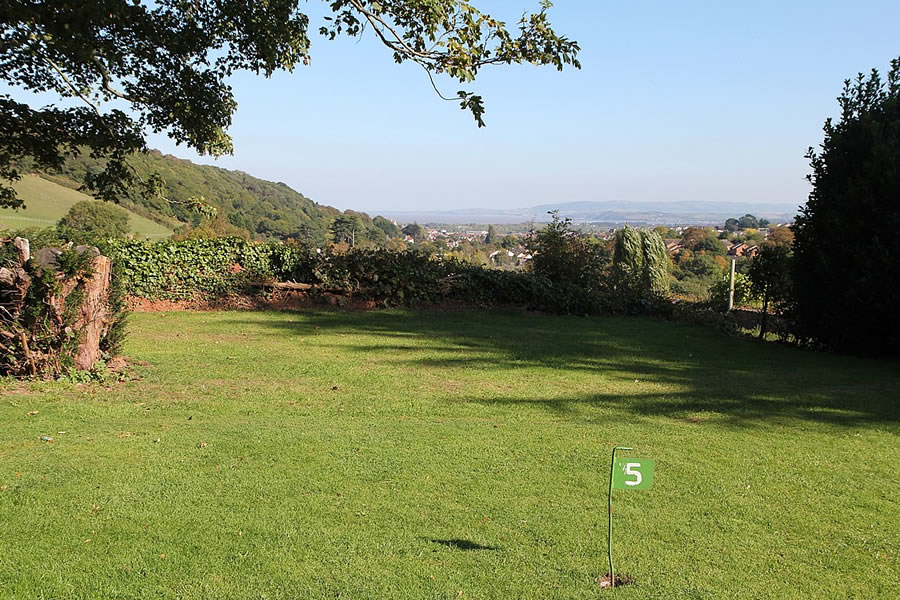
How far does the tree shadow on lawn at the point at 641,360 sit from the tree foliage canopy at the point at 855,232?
665mm

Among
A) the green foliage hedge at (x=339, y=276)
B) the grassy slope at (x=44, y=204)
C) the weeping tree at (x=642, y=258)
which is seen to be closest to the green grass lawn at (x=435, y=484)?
the green foliage hedge at (x=339, y=276)

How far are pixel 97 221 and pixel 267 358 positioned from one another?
22663 millimetres

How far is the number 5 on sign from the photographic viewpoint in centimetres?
332

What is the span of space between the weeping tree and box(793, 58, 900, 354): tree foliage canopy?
6011mm

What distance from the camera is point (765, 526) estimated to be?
15.3 feet

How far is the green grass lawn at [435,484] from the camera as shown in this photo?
3840mm

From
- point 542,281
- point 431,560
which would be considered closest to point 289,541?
point 431,560

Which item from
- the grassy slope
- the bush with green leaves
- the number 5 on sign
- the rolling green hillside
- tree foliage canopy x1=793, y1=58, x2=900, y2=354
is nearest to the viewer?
the number 5 on sign

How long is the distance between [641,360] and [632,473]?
873 cm

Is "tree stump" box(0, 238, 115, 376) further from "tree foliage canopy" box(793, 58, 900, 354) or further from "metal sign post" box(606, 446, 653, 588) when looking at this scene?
"tree foliage canopy" box(793, 58, 900, 354)

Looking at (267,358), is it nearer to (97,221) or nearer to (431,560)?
(431,560)

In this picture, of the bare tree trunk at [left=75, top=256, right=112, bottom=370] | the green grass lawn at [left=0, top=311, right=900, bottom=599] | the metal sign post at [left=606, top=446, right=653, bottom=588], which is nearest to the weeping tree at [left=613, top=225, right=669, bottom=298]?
the green grass lawn at [left=0, top=311, right=900, bottom=599]

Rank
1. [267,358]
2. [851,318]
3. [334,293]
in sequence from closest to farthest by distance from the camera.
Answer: [267,358], [851,318], [334,293]

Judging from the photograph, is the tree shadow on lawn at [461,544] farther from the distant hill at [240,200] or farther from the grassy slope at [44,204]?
the distant hill at [240,200]
